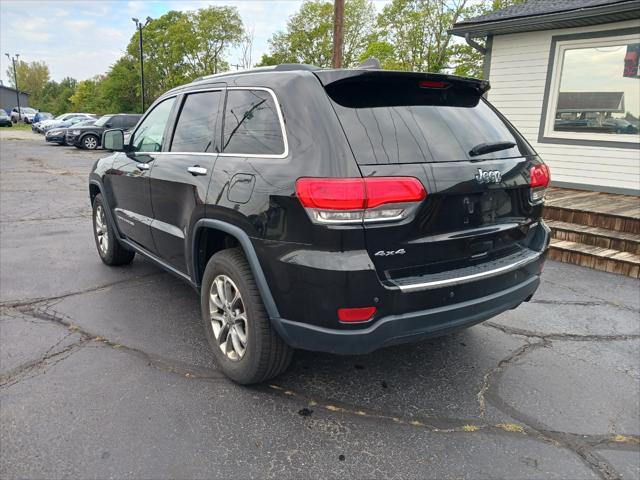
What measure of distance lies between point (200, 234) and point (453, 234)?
161 cm

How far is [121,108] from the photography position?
52.2m

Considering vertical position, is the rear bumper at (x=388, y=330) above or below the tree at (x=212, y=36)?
below

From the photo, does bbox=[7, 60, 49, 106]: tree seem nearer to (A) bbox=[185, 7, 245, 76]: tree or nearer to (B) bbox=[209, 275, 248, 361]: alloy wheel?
(A) bbox=[185, 7, 245, 76]: tree

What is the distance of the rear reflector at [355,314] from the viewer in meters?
2.27

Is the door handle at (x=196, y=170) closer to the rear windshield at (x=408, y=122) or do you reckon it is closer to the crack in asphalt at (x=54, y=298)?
the rear windshield at (x=408, y=122)

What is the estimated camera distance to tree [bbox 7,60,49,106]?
99.4m

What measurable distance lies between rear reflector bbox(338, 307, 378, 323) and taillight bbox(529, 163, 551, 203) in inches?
54.4

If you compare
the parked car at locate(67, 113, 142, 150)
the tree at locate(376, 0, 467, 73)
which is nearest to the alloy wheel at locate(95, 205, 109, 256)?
the parked car at locate(67, 113, 142, 150)

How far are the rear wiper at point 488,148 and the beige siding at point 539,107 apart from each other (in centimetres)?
630

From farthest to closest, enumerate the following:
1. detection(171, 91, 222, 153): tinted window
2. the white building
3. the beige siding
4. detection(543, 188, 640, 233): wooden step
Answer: the beige siding
the white building
detection(543, 188, 640, 233): wooden step
detection(171, 91, 222, 153): tinted window

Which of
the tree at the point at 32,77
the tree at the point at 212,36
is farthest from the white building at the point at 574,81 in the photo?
the tree at the point at 32,77

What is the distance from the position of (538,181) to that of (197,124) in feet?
7.63

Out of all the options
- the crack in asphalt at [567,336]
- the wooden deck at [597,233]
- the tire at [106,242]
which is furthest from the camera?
the wooden deck at [597,233]

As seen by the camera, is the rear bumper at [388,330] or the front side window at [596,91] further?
the front side window at [596,91]
